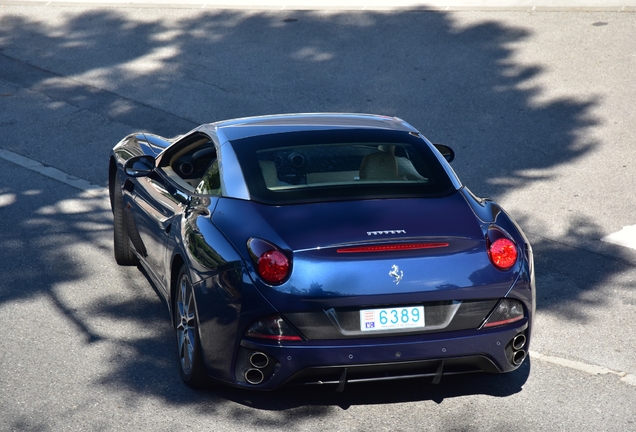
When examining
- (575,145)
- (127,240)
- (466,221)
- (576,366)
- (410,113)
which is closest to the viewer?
(466,221)

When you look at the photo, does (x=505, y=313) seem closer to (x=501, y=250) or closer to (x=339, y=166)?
(x=501, y=250)

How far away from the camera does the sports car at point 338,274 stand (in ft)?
15.0

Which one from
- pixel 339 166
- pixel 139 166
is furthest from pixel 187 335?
pixel 139 166

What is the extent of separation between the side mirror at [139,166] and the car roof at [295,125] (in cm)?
48

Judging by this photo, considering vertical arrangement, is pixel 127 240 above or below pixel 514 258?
below

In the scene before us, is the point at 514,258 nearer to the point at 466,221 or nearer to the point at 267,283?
the point at 466,221

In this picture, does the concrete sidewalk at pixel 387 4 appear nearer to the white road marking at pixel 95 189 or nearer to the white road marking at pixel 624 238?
the white road marking at pixel 95 189

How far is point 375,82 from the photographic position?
13.1m

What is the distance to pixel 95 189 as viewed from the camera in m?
9.84

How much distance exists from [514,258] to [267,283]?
4.30ft

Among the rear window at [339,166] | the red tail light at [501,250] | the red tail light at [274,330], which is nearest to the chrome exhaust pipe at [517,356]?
the red tail light at [501,250]

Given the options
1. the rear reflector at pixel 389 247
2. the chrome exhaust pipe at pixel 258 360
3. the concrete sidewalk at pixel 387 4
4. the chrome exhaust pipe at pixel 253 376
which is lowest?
the concrete sidewalk at pixel 387 4

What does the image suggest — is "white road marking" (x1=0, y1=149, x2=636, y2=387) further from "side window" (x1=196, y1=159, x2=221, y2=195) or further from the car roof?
"side window" (x1=196, y1=159, x2=221, y2=195)

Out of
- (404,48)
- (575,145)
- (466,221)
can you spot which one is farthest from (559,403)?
(404,48)
